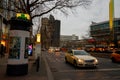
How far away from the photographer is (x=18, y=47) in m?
12.6

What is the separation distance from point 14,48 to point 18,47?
231 mm

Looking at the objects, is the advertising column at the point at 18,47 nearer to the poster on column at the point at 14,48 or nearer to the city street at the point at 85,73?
the poster on column at the point at 14,48

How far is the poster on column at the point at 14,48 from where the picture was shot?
12.5 meters

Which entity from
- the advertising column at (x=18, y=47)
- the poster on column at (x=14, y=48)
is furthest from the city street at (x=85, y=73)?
the poster on column at (x=14, y=48)

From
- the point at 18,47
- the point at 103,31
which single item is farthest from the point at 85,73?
the point at 103,31

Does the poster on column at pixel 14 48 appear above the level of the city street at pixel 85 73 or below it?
above

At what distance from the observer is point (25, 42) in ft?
42.4

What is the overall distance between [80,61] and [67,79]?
571cm

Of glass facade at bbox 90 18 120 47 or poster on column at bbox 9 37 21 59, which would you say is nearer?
poster on column at bbox 9 37 21 59

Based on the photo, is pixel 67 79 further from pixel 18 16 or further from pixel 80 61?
pixel 80 61

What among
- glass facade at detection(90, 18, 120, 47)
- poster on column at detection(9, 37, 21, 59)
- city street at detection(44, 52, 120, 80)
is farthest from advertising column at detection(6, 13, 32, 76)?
glass facade at detection(90, 18, 120, 47)

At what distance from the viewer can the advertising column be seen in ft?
40.5

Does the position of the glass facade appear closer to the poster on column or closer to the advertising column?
the advertising column

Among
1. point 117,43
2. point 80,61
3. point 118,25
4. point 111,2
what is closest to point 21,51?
point 80,61
